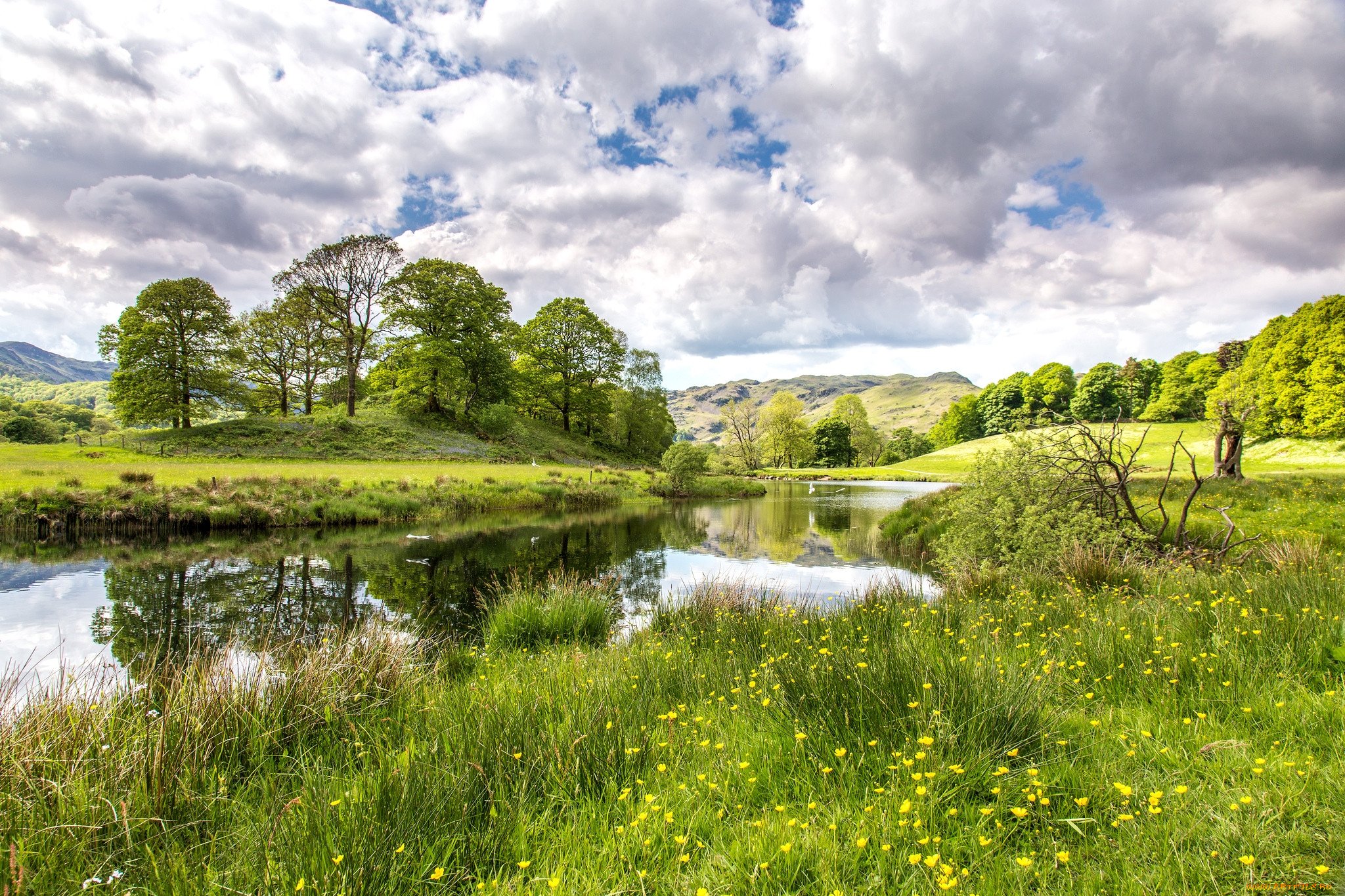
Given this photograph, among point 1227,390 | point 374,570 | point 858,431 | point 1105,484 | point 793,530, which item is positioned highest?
point 1227,390

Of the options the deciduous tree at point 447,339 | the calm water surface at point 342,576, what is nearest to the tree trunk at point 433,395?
the deciduous tree at point 447,339

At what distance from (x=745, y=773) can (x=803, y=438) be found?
98.9m

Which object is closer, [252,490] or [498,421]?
[252,490]

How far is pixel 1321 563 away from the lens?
25.1ft

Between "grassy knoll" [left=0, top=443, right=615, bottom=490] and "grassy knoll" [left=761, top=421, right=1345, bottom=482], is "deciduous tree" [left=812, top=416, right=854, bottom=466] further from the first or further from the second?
"grassy knoll" [left=0, top=443, right=615, bottom=490]

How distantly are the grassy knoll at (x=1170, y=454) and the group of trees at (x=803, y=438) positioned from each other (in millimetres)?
12497

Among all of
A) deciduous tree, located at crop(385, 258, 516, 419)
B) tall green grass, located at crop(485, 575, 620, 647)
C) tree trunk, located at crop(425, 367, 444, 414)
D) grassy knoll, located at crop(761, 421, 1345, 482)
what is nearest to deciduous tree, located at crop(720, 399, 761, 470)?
grassy knoll, located at crop(761, 421, 1345, 482)

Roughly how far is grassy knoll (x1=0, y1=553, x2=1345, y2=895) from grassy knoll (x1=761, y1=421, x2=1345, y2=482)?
6.50 meters

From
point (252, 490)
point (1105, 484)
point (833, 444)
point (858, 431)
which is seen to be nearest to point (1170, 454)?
point (1105, 484)

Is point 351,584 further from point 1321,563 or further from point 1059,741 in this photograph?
point 1321,563

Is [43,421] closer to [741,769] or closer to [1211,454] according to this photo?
[741,769]

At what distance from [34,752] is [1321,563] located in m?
13.5

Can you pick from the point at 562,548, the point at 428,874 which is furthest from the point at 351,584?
the point at 428,874

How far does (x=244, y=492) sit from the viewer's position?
70.6 ft
